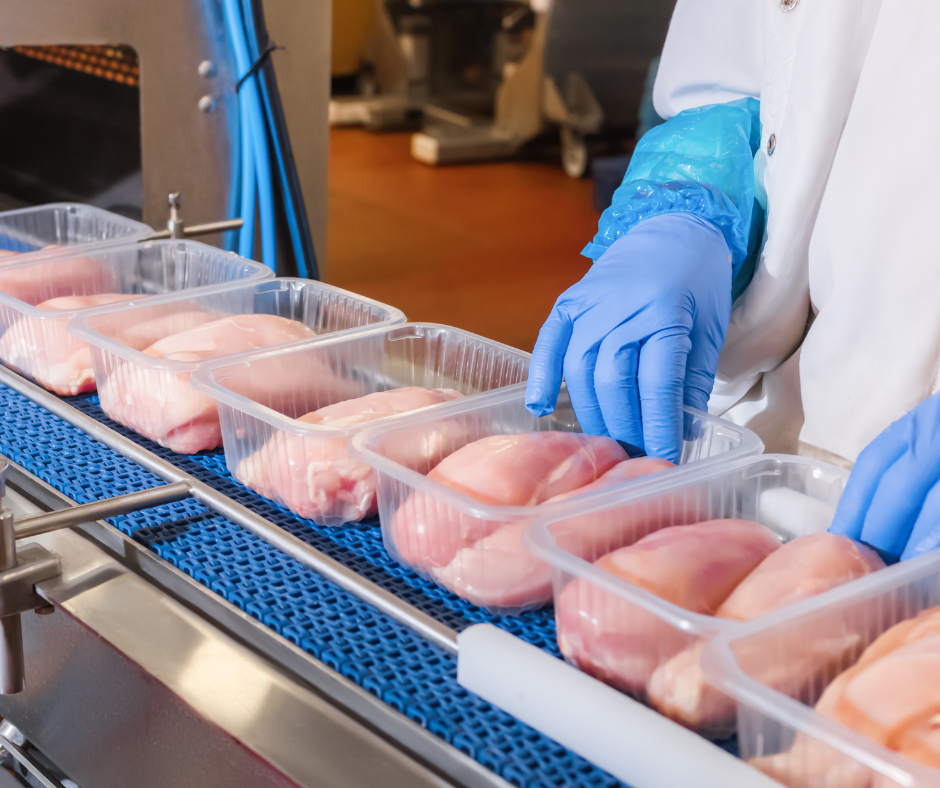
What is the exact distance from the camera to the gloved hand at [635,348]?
1.06 m

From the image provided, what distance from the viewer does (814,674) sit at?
2.28 feet

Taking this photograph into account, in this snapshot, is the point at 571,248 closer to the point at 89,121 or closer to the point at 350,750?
the point at 89,121

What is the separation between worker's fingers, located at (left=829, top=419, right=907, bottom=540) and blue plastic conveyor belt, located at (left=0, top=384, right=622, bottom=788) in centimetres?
29

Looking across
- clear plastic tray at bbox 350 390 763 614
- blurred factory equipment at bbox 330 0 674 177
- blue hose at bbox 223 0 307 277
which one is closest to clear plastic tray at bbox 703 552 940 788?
clear plastic tray at bbox 350 390 763 614

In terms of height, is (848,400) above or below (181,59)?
below

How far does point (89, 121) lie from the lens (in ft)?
6.67

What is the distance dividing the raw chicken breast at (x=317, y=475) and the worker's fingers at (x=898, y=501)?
0.48 metres

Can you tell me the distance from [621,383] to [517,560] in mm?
303

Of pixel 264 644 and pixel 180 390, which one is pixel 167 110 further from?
pixel 264 644

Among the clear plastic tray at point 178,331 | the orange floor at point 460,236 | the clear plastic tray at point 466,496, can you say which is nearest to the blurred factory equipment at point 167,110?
the clear plastic tray at point 178,331

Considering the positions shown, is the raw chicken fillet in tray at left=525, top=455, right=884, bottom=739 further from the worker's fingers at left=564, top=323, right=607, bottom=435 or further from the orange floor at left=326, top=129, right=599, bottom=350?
the orange floor at left=326, top=129, right=599, bottom=350

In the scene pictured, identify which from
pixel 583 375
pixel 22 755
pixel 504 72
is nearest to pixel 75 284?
pixel 22 755

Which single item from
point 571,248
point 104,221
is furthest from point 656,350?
point 571,248

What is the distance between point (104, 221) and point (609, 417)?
45.8 inches
